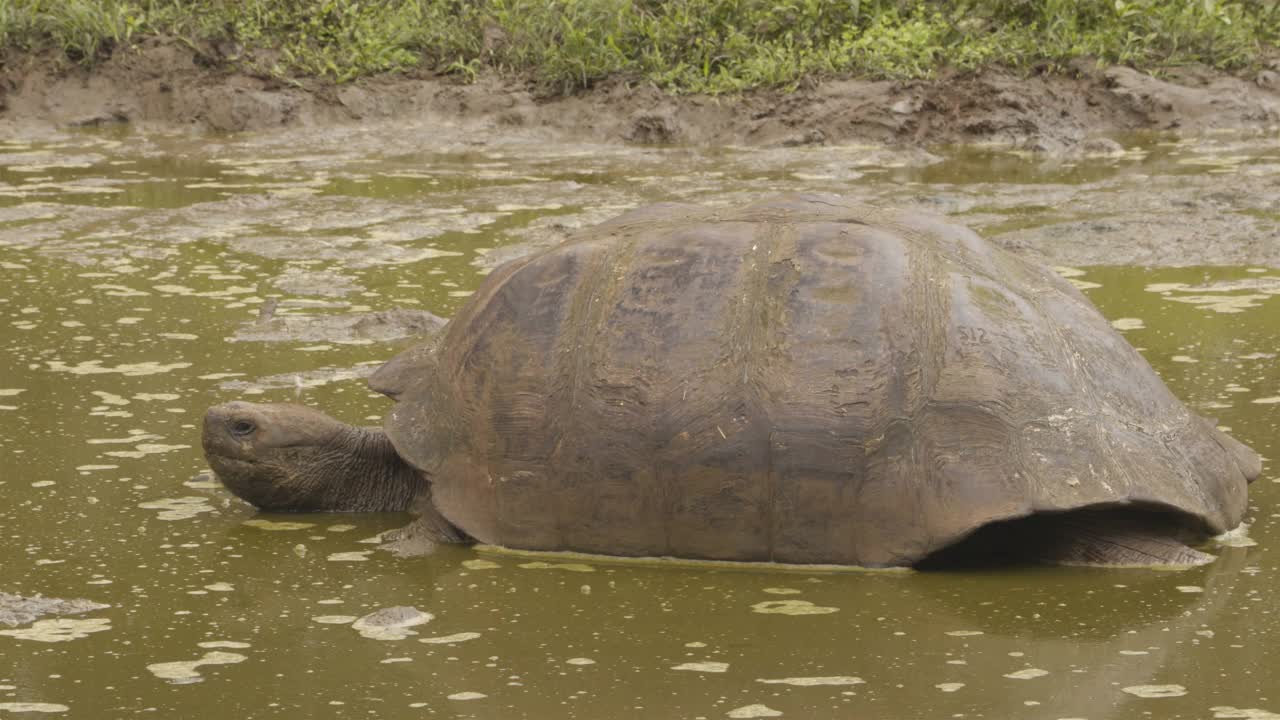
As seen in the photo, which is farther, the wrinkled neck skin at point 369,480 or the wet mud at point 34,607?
the wrinkled neck skin at point 369,480

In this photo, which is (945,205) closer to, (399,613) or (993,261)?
(993,261)

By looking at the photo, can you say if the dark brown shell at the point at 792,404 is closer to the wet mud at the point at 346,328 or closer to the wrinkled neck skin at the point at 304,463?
the wrinkled neck skin at the point at 304,463

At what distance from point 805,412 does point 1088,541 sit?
74 cm

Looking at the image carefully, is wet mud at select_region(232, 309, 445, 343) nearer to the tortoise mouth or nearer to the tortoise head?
the tortoise head

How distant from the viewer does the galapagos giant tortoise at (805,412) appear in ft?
12.5

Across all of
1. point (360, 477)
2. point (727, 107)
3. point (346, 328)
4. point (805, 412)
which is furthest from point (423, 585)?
point (727, 107)

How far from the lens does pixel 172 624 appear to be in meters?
3.68

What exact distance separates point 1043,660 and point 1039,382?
0.72 meters

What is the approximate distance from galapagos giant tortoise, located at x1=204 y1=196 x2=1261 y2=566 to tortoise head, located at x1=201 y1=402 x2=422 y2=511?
0.31 metres

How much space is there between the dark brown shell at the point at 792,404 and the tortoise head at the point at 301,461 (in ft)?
1.06

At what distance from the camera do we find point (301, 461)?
178 inches

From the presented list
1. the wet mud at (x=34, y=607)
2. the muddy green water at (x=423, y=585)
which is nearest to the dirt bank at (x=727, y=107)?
the muddy green water at (x=423, y=585)

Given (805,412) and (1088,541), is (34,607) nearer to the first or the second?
(805,412)

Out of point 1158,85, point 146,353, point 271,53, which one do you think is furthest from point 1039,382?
point 271,53
